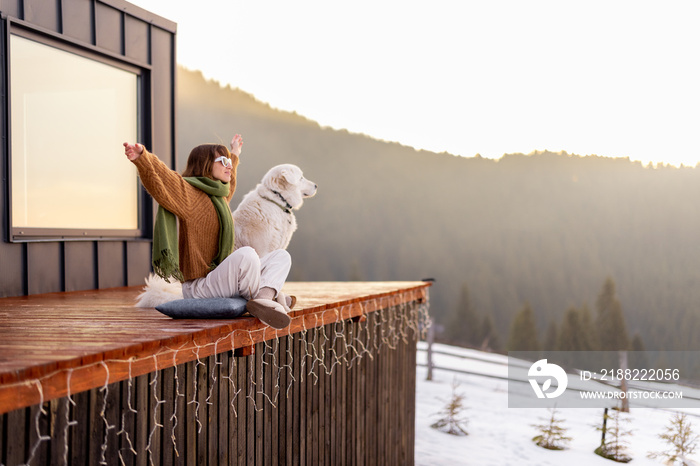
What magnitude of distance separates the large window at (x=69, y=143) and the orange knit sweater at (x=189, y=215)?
2052mm

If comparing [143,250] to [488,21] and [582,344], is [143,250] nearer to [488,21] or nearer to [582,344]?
[488,21]

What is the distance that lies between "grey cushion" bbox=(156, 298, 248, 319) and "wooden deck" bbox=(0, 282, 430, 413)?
54 mm

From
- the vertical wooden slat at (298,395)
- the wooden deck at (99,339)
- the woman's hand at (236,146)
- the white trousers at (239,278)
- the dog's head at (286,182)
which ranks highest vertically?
the woman's hand at (236,146)

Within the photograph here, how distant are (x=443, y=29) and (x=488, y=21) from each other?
1082mm

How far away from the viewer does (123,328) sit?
7.75 feet

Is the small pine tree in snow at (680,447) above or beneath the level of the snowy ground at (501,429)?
above

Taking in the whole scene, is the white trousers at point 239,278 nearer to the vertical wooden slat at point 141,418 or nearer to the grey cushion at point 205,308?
the grey cushion at point 205,308

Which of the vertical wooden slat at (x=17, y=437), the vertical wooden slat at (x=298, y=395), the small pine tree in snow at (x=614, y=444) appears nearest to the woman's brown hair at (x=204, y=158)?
the vertical wooden slat at (x=298, y=395)

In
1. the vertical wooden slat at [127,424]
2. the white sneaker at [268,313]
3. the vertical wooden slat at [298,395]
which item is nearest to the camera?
the vertical wooden slat at [127,424]

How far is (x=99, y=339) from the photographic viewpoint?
6.79ft

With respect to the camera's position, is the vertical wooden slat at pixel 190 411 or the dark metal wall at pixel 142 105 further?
the dark metal wall at pixel 142 105

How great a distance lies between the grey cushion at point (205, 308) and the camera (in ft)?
8.63

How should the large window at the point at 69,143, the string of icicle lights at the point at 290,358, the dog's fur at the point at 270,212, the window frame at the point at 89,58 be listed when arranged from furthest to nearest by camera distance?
the large window at the point at 69,143, the window frame at the point at 89,58, the dog's fur at the point at 270,212, the string of icicle lights at the point at 290,358

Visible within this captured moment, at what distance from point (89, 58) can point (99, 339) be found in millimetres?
3435
